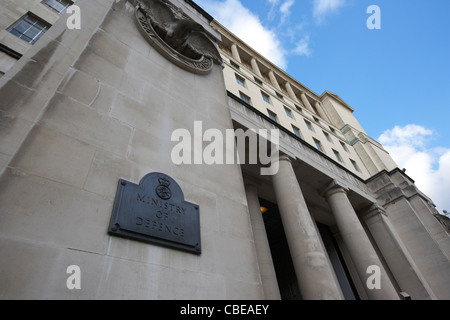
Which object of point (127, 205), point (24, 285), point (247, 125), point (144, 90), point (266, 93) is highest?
point (266, 93)

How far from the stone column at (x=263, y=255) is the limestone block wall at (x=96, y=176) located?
5.28 m

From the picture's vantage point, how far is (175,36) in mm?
8797

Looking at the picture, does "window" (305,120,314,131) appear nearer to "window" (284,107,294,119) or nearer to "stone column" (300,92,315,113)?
"window" (284,107,294,119)

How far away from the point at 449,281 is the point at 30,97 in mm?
22441

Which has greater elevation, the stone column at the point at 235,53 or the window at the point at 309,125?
the stone column at the point at 235,53

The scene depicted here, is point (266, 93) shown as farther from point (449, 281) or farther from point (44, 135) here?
point (44, 135)

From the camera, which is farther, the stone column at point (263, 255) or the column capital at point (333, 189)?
the column capital at point (333, 189)

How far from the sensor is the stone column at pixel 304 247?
27.2 feet

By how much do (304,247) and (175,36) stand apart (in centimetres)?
945

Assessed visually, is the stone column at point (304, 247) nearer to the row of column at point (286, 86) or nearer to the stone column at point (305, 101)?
the row of column at point (286, 86)

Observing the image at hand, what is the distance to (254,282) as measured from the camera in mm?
4602

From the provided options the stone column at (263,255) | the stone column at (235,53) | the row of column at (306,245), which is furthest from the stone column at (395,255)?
the stone column at (235,53)
